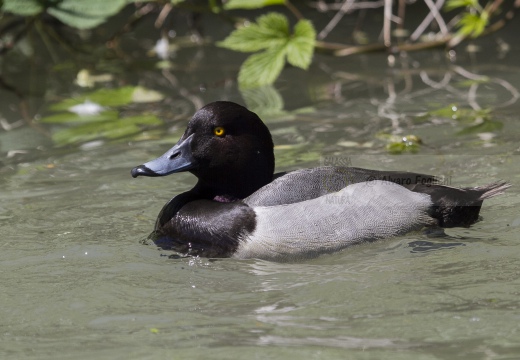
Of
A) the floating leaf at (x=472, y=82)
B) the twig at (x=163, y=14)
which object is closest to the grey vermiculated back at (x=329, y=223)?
the floating leaf at (x=472, y=82)

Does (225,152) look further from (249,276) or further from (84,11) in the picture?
(84,11)

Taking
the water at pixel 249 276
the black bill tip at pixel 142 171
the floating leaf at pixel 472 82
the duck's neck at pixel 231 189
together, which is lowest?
the water at pixel 249 276

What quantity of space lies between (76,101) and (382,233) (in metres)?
4.46

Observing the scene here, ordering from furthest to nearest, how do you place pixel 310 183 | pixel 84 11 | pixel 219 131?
pixel 84 11 < pixel 219 131 < pixel 310 183

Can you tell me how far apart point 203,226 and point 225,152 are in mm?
500

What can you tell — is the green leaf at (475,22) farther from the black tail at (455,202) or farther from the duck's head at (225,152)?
the duck's head at (225,152)

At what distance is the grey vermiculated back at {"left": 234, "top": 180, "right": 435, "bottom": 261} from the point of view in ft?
16.3

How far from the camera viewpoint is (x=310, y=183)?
16.9 feet

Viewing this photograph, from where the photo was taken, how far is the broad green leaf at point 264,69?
7.77 metres

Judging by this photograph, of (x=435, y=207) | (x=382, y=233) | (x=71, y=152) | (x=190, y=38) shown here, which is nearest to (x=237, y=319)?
(x=382, y=233)

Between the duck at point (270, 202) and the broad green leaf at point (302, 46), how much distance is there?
2277 millimetres

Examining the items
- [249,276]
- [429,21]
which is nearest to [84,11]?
[429,21]

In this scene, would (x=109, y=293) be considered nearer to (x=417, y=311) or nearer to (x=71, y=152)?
(x=417, y=311)

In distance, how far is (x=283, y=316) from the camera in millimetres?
4160
